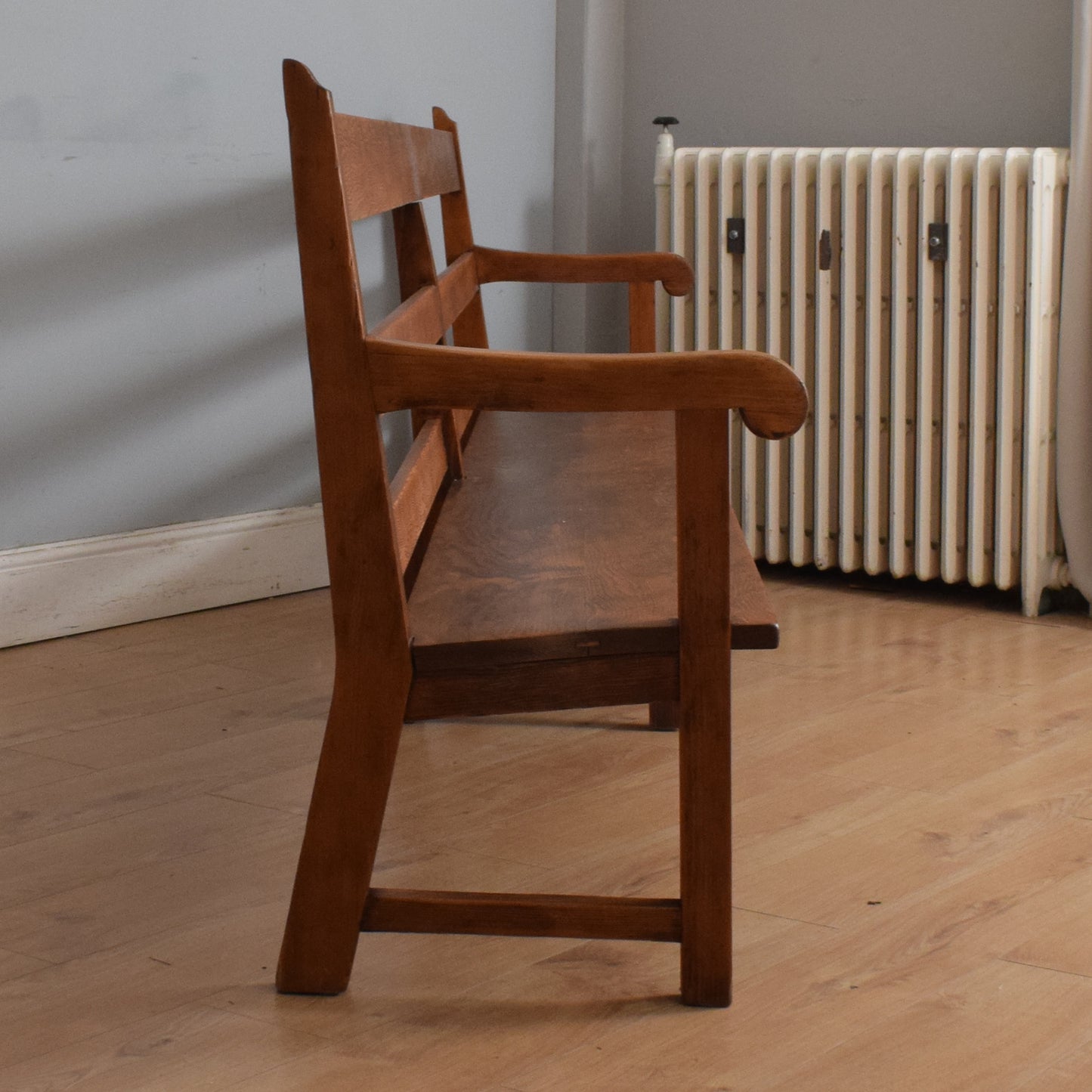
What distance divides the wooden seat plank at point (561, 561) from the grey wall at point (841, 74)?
3.94ft

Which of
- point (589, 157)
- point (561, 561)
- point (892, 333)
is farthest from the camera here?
point (589, 157)

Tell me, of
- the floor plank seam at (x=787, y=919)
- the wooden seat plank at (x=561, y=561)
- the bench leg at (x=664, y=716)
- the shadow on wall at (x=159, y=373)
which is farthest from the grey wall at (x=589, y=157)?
the floor plank seam at (x=787, y=919)

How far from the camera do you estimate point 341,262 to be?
1.21 m

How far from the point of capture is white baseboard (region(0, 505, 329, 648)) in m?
2.49

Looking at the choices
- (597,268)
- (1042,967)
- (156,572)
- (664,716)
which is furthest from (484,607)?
(156,572)

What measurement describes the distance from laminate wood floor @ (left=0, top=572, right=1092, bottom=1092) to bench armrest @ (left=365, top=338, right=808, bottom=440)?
0.51 m

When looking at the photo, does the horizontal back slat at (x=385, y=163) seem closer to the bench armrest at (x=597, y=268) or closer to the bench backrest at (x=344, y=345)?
the bench backrest at (x=344, y=345)

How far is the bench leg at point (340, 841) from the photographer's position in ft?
4.23

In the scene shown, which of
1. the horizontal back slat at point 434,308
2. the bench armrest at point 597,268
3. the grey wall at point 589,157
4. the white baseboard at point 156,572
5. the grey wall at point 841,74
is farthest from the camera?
the grey wall at point 589,157

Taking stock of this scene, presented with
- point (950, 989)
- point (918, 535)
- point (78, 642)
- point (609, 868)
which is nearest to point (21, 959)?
point (609, 868)

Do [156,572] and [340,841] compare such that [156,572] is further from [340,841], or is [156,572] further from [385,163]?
[340,841]

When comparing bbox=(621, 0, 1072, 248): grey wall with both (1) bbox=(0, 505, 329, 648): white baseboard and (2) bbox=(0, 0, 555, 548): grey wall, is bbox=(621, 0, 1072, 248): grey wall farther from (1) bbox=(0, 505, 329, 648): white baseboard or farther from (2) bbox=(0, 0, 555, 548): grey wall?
(1) bbox=(0, 505, 329, 648): white baseboard

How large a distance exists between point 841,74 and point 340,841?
223 cm

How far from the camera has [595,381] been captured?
122 cm
